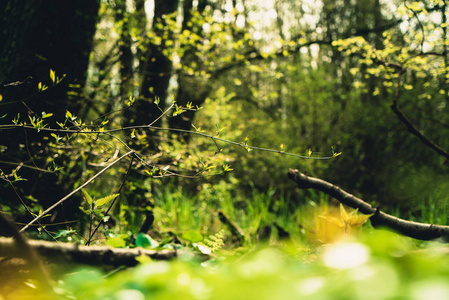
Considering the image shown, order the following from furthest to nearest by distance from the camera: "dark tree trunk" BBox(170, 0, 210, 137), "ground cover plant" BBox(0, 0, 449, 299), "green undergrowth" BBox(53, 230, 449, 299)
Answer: "dark tree trunk" BBox(170, 0, 210, 137) < "ground cover plant" BBox(0, 0, 449, 299) < "green undergrowth" BBox(53, 230, 449, 299)

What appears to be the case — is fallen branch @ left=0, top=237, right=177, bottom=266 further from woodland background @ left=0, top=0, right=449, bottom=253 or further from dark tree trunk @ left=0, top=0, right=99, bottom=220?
dark tree trunk @ left=0, top=0, right=99, bottom=220

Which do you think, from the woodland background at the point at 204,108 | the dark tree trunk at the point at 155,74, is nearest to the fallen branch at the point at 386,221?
the woodland background at the point at 204,108

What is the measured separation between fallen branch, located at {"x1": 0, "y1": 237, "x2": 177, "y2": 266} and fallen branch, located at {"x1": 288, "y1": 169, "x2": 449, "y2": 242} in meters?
1.02

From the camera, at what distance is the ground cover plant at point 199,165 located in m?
0.61

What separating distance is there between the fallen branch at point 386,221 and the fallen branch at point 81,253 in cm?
102

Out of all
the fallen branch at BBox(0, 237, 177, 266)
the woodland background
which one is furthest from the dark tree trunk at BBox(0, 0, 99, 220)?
the fallen branch at BBox(0, 237, 177, 266)

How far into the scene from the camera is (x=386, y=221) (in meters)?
1.81

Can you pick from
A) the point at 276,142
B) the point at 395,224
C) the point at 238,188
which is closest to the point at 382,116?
the point at 276,142

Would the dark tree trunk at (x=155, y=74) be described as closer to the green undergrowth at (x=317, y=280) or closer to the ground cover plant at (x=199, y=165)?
the ground cover plant at (x=199, y=165)

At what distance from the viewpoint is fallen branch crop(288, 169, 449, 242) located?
5.33ft

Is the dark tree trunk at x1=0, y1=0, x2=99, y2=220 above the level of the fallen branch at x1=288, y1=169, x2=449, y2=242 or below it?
above

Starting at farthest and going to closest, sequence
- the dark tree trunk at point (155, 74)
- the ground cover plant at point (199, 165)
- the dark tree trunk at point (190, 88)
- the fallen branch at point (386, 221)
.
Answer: the dark tree trunk at point (190, 88) → the dark tree trunk at point (155, 74) → the fallen branch at point (386, 221) → the ground cover plant at point (199, 165)

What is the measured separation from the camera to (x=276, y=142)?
7.84 metres

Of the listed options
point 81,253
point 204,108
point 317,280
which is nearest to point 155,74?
point 204,108
